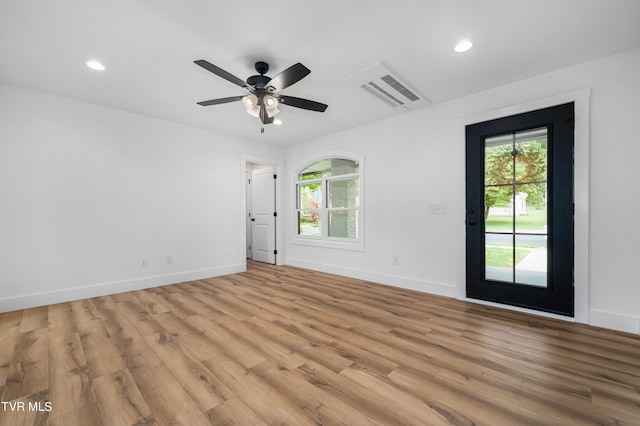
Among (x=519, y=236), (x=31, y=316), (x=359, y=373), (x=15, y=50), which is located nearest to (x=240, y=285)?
(x=31, y=316)

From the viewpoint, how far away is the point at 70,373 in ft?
5.69

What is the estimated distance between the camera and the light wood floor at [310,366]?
1.39 metres

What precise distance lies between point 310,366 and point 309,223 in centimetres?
371

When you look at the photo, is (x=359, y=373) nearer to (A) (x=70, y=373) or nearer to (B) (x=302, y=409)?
(B) (x=302, y=409)

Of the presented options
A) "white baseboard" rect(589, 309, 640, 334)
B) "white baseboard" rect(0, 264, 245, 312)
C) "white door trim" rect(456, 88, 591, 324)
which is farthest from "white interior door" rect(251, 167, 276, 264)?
"white baseboard" rect(589, 309, 640, 334)

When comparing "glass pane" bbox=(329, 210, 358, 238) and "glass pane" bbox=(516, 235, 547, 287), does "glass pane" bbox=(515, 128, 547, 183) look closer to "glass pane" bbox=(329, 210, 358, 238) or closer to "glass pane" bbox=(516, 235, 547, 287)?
"glass pane" bbox=(516, 235, 547, 287)

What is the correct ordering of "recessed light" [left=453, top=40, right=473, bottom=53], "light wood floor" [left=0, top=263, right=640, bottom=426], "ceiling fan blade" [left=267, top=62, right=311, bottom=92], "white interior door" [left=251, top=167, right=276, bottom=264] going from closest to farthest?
"light wood floor" [left=0, top=263, right=640, bottom=426] < "ceiling fan blade" [left=267, top=62, right=311, bottom=92] < "recessed light" [left=453, top=40, right=473, bottom=53] < "white interior door" [left=251, top=167, right=276, bottom=264]

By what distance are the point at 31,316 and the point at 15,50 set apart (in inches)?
105

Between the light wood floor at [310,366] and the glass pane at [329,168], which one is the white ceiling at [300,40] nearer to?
the glass pane at [329,168]

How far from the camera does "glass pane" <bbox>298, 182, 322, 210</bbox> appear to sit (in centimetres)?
521

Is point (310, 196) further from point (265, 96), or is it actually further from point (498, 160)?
point (498, 160)

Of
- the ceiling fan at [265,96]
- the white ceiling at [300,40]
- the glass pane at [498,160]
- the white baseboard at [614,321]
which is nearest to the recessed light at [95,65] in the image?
the white ceiling at [300,40]

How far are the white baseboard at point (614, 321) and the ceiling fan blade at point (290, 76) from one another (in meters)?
3.51

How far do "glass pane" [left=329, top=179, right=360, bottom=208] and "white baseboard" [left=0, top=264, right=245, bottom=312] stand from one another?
241 centimetres
